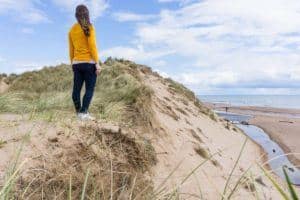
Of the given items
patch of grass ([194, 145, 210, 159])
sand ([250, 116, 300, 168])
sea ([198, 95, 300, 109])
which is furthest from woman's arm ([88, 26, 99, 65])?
sea ([198, 95, 300, 109])

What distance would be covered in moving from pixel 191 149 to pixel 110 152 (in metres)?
9.24

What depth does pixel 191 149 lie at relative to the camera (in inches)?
491

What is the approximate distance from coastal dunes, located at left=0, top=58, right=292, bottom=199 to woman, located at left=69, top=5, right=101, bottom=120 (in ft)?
1.88

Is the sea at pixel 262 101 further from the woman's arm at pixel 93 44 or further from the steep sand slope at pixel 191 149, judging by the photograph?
the woman's arm at pixel 93 44

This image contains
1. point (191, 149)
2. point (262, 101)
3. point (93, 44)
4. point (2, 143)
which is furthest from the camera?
point (262, 101)

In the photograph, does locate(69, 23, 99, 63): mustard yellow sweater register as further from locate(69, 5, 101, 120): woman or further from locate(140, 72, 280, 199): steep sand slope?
locate(140, 72, 280, 199): steep sand slope

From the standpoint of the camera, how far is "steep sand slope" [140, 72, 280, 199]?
8.41m

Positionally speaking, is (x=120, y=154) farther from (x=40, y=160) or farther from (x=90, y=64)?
(x=40, y=160)

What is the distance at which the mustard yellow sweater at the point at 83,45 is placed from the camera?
7.37 metres

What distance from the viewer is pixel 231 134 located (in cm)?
2234

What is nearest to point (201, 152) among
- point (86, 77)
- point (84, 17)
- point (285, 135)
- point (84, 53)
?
point (86, 77)

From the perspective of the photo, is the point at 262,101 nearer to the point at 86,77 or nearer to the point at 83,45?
the point at 86,77

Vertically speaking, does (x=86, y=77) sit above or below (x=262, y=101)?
above

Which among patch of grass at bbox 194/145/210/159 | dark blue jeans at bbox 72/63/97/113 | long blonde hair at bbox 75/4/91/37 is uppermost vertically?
long blonde hair at bbox 75/4/91/37
